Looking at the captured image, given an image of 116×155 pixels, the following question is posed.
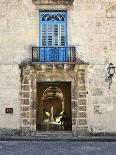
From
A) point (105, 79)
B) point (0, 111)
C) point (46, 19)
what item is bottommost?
point (0, 111)

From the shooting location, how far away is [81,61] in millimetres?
17344

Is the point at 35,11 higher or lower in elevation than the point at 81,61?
higher

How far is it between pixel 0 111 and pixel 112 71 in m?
5.14

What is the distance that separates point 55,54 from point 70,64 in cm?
84

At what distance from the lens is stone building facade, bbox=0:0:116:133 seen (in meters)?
17.1

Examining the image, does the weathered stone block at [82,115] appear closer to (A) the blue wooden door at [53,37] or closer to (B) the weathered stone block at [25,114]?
(B) the weathered stone block at [25,114]

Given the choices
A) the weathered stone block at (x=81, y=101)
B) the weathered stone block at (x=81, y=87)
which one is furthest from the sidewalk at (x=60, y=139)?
the weathered stone block at (x=81, y=87)

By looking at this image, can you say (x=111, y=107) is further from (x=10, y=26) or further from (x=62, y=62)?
(x=10, y=26)

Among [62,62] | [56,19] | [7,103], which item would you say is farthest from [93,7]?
[7,103]

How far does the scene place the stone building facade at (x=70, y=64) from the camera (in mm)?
17141

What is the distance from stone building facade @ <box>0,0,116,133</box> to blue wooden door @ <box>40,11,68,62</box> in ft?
0.95

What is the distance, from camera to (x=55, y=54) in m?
17.5

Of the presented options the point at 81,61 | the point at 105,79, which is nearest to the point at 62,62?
the point at 81,61

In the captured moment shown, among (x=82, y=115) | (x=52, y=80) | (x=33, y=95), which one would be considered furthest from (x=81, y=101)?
(x=33, y=95)
